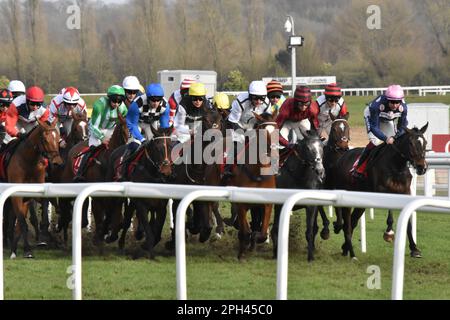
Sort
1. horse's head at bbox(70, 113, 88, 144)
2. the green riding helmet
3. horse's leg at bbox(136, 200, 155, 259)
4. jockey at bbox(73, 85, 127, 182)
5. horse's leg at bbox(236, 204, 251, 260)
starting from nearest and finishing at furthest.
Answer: horse's leg at bbox(236, 204, 251, 260) → horse's leg at bbox(136, 200, 155, 259) → jockey at bbox(73, 85, 127, 182) → the green riding helmet → horse's head at bbox(70, 113, 88, 144)

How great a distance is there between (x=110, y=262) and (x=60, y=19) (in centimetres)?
6497

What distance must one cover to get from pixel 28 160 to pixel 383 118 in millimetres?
3648

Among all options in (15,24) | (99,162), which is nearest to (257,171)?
(99,162)

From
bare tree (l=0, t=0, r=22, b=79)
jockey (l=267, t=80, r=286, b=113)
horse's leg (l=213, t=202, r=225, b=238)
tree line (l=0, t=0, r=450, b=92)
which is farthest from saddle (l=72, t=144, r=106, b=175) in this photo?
bare tree (l=0, t=0, r=22, b=79)

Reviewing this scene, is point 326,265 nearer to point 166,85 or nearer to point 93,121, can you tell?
point 93,121

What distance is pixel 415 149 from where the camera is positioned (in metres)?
8.95

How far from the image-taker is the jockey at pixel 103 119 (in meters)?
10.0

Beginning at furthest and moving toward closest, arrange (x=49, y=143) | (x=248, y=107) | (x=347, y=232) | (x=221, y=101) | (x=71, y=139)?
(x=221, y=101) → (x=71, y=139) → (x=248, y=107) → (x=49, y=143) → (x=347, y=232)

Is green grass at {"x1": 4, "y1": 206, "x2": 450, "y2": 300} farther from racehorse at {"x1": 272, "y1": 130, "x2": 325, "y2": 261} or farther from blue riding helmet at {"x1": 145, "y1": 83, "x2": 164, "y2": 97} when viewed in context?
blue riding helmet at {"x1": 145, "y1": 83, "x2": 164, "y2": 97}

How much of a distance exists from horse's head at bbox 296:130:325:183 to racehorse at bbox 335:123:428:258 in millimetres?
556

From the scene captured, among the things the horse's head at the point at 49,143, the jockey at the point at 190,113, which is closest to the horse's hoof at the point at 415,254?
the jockey at the point at 190,113

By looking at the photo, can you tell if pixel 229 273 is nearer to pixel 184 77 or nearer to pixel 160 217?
pixel 160 217

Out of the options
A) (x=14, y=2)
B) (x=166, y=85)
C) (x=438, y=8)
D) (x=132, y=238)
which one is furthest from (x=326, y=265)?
(x=438, y=8)

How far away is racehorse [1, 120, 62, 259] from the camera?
9117 millimetres
